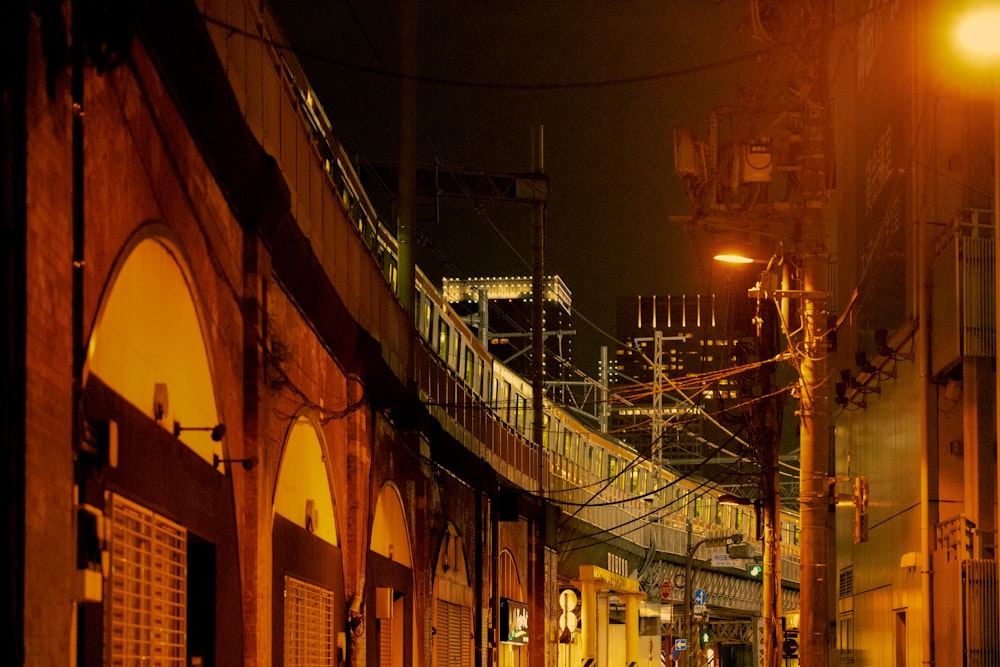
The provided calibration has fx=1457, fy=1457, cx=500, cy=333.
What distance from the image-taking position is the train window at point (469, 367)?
1549 inches

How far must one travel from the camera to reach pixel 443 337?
36156 mm

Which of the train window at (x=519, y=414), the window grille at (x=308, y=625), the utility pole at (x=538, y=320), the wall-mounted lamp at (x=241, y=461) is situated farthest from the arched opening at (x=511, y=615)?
the wall-mounted lamp at (x=241, y=461)

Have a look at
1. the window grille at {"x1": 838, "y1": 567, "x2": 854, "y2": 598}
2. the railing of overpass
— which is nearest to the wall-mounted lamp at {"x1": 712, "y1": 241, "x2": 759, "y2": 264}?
the railing of overpass

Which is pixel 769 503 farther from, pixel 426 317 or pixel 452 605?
pixel 426 317

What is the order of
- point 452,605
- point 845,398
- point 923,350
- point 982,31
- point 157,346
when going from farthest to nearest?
1. point 452,605
2. point 845,398
3. point 923,350
4. point 982,31
5. point 157,346

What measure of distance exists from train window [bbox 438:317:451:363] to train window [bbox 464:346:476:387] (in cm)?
239

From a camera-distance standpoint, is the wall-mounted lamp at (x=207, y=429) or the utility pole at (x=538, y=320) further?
the utility pole at (x=538, y=320)

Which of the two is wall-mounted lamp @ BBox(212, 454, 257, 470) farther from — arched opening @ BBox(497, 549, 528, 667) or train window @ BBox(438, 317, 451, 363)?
arched opening @ BBox(497, 549, 528, 667)

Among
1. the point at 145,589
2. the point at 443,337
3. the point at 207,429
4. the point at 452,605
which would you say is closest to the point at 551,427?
the point at 443,337

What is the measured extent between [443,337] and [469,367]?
3.88 metres

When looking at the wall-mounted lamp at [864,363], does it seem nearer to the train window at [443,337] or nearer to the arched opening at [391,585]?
the arched opening at [391,585]

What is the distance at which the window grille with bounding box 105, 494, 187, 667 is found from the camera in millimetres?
9891

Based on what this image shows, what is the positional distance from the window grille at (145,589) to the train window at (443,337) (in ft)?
76.6

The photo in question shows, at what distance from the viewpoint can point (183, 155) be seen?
11914 millimetres
